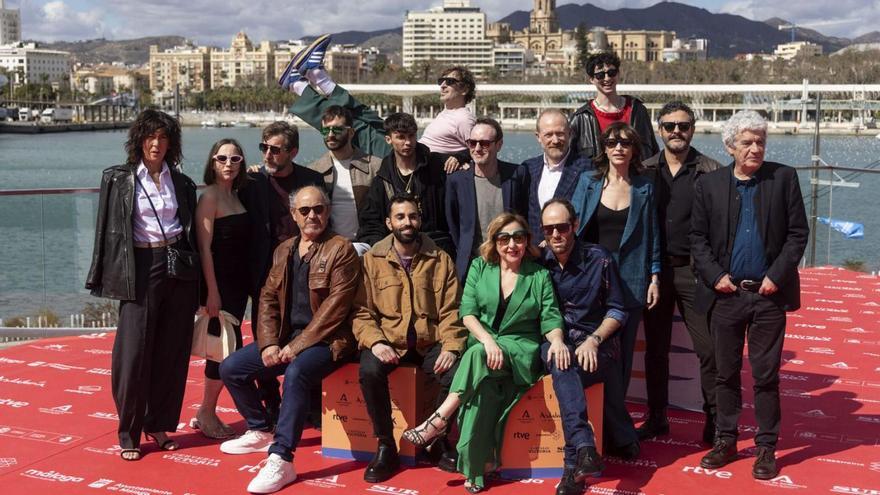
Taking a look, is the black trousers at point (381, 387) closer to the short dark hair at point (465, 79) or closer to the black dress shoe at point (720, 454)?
the black dress shoe at point (720, 454)

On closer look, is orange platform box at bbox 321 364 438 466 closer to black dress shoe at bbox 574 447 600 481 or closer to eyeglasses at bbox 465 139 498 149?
black dress shoe at bbox 574 447 600 481

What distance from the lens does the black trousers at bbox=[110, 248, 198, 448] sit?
3.96 meters

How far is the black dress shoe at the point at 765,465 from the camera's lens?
148 inches

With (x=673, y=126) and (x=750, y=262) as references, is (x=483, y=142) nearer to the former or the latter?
(x=673, y=126)

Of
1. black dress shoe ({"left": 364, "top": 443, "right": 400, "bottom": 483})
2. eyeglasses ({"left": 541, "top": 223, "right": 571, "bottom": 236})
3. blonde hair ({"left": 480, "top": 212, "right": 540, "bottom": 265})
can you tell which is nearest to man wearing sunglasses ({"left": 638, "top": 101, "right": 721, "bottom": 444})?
eyeglasses ({"left": 541, "top": 223, "right": 571, "bottom": 236})

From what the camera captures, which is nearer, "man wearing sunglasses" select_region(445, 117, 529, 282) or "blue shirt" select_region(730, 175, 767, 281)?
"blue shirt" select_region(730, 175, 767, 281)

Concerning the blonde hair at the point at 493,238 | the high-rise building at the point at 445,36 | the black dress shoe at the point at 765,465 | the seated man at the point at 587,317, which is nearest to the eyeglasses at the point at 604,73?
the seated man at the point at 587,317

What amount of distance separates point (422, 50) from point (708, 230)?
7102 inches

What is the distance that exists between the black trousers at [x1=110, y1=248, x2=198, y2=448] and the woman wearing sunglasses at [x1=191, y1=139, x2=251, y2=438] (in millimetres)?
148

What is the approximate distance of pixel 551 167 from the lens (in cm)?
423

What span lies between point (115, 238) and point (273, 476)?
1.15 m

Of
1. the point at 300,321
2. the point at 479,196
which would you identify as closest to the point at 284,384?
the point at 300,321

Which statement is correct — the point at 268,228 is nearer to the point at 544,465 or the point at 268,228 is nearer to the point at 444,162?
the point at 444,162

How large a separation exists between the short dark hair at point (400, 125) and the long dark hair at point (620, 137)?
80 cm
